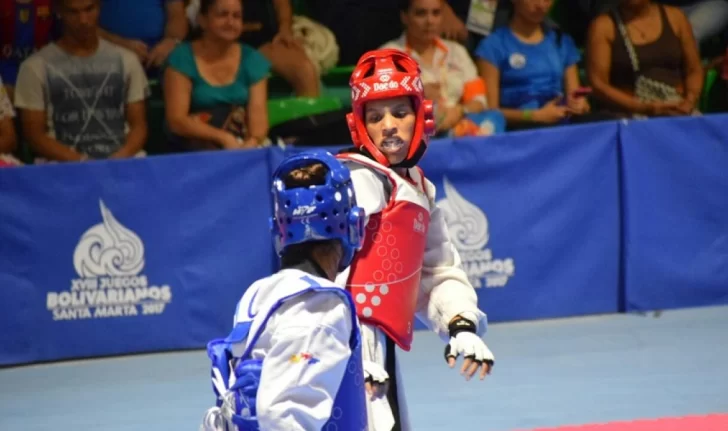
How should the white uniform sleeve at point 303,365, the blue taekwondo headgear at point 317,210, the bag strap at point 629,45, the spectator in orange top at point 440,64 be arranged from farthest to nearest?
the bag strap at point 629,45
the spectator in orange top at point 440,64
the blue taekwondo headgear at point 317,210
the white uniform sleeve at point 303,365

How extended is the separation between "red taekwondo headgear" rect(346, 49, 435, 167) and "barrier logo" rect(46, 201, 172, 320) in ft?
12.5

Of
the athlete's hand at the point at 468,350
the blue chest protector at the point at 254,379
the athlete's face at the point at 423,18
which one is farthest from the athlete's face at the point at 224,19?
the blue chest protector at the point at 254,379

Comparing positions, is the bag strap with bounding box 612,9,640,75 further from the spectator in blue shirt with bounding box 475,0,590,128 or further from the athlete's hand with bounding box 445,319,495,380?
the athlete's hand with bounding box 445,319,495,380

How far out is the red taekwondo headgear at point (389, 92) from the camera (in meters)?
4.06

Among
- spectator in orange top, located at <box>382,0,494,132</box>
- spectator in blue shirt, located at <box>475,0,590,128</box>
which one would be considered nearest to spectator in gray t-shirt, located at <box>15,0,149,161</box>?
spectator in orange top, located at <box>382,0,494,132</box>

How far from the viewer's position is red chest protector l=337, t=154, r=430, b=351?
12.5 feet

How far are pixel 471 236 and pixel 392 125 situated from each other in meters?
3.93

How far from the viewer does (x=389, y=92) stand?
4051mm

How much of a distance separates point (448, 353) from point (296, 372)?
1008 mm

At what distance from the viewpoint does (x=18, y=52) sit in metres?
8.78

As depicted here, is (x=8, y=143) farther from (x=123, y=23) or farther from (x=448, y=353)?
(x=448, y=353)

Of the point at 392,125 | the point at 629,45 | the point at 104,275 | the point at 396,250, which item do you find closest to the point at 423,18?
the point at 629,45

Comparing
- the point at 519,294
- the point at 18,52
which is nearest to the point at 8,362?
the point at 18,52

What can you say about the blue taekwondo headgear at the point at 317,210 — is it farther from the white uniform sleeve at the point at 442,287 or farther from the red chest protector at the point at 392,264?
the white uniform sleeve at the point at 442,287
